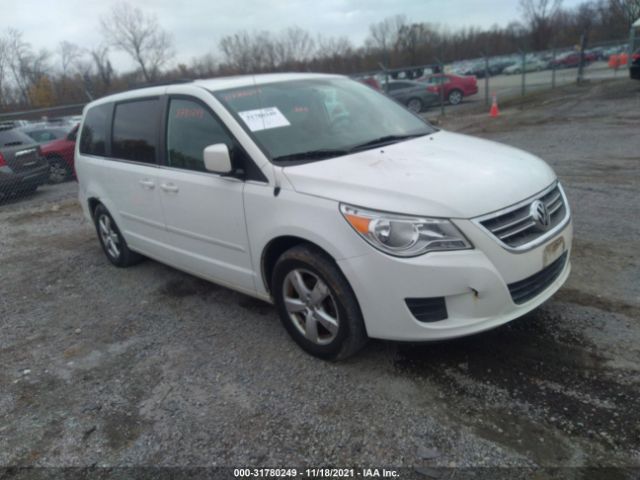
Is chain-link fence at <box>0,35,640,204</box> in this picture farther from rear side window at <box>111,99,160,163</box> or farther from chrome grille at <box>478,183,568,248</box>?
chrome grille at <box>478,183,568,248</box>

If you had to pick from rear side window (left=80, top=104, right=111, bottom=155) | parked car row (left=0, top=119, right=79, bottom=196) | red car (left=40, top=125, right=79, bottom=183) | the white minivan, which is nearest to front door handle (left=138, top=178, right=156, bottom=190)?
the white minivan

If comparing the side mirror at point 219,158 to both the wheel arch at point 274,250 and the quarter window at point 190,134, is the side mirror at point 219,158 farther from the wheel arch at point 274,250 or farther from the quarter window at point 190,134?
the wheel arch at point 274,250

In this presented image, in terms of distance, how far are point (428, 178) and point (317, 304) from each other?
3.46ft

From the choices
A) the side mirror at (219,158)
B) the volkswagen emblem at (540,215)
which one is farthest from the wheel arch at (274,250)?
the volkswagen emblem at (540,215)

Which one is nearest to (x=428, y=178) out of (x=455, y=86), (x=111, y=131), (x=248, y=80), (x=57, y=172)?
(x=248, y=80)

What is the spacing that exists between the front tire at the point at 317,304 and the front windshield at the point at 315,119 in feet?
2.41

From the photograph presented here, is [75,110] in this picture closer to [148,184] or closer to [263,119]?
[148,184]

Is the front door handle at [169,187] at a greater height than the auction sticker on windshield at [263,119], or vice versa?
the auction sticker on windshield at [263,119]

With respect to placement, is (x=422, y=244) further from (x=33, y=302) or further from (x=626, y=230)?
(x=33, y=302)

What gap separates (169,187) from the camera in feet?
13.7

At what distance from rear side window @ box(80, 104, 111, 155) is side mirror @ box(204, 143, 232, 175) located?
239 centimetres

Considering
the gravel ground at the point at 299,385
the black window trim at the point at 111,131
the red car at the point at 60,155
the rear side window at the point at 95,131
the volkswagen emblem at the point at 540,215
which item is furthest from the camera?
the red car at the point at 60,155

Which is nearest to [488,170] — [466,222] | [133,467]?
[466,222]

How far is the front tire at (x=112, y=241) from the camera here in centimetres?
552
